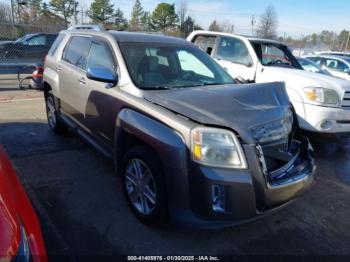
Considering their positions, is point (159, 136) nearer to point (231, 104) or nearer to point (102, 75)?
point (231, 104)

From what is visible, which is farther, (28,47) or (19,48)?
(28,47)

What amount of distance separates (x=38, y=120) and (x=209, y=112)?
4964 mm

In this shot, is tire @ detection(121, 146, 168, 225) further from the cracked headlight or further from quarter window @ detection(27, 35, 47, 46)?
quarter window @ detection(27, 35, 47, 46)

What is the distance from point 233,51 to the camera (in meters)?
7.06

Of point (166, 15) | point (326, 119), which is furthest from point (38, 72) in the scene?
point (166, 15)

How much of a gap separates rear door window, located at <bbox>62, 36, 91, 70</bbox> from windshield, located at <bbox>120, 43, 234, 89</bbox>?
869 millimetres

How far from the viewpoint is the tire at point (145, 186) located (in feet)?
9.23

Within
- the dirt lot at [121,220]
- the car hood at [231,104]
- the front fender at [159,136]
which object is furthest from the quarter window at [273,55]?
the front fender at [159,136]

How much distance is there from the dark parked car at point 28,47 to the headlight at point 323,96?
42.2ft

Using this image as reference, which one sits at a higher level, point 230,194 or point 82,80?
point 82,80

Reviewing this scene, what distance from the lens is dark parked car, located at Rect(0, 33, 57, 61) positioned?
47.4ft

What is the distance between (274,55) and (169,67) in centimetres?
442

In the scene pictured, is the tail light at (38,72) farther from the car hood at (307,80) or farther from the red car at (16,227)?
the red car at (16,227)

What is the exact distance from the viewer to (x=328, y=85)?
543cm
